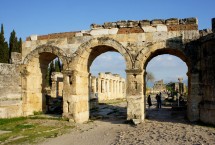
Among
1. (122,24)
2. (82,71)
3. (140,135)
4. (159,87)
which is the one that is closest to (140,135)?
(140,135)

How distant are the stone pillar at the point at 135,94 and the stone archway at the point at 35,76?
11.1ft

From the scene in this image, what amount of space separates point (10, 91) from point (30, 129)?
3.64 m

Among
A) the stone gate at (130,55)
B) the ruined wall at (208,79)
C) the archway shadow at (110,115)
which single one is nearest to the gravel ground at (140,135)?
the ruined wall at (208,79)

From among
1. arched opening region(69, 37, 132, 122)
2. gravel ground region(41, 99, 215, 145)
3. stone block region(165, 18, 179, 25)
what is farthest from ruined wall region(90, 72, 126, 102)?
gravel ground region(41, 99, 215, 145)

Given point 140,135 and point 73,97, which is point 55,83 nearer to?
A: point 73,97

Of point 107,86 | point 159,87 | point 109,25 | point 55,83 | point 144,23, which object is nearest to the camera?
point 144,23

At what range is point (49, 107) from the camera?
52.4 feet

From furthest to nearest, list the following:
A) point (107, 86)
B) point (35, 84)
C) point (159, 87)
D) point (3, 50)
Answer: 1. point (159, 87)
2. point (107, 86)
3. point (3, 50)
4. point (35, 84)

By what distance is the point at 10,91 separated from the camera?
13344 mm

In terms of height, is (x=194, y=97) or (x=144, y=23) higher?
(x=144, y=23)

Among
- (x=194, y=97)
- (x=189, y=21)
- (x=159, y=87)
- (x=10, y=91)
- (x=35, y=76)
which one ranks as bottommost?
(x=159, y=87)

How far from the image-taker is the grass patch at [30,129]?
28.8 feet

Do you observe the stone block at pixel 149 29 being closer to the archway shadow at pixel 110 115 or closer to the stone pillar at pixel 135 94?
the stone pillar at pixel 135 94

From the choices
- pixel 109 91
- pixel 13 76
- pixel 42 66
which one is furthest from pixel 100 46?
pixel 109 91
